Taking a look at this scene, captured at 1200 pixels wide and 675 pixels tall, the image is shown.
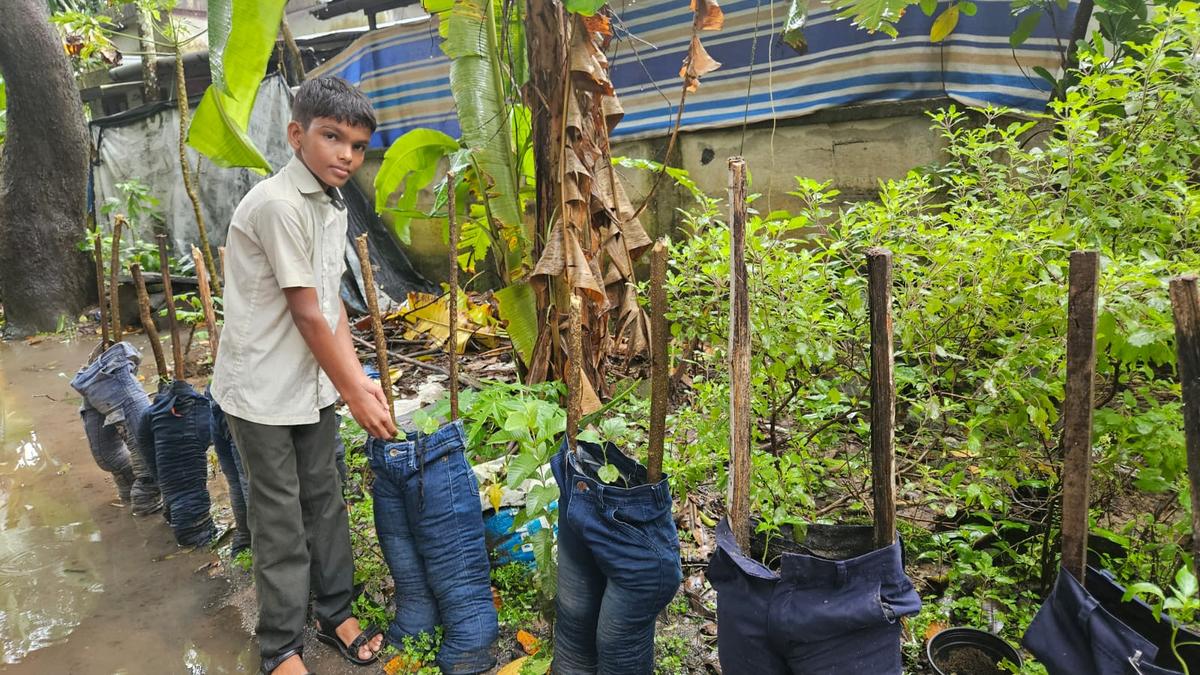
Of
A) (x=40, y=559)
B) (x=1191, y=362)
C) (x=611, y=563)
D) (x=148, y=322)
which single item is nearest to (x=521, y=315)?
(x=148, y=322)

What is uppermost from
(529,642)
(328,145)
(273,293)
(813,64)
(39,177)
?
(39,177)

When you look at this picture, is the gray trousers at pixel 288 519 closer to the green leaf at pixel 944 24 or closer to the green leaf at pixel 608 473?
the green leaf at pixel 608 473

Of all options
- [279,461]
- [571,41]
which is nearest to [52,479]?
[279,461]

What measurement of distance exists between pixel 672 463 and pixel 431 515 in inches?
31.9

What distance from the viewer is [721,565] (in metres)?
1.61

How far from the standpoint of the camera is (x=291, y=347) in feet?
7.40

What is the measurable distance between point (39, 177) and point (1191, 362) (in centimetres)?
926

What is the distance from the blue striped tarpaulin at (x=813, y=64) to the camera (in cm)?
375

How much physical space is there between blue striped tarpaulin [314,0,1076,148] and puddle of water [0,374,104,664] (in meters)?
3.45

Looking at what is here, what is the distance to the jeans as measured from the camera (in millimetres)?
2701

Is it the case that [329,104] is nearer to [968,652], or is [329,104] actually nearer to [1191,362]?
[1191,362]

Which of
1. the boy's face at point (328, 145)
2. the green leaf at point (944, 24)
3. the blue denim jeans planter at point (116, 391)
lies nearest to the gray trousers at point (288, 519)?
the boy's face at point (328, 145)

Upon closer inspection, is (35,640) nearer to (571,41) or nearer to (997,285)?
(571,41)

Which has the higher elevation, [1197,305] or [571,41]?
[571,41]
